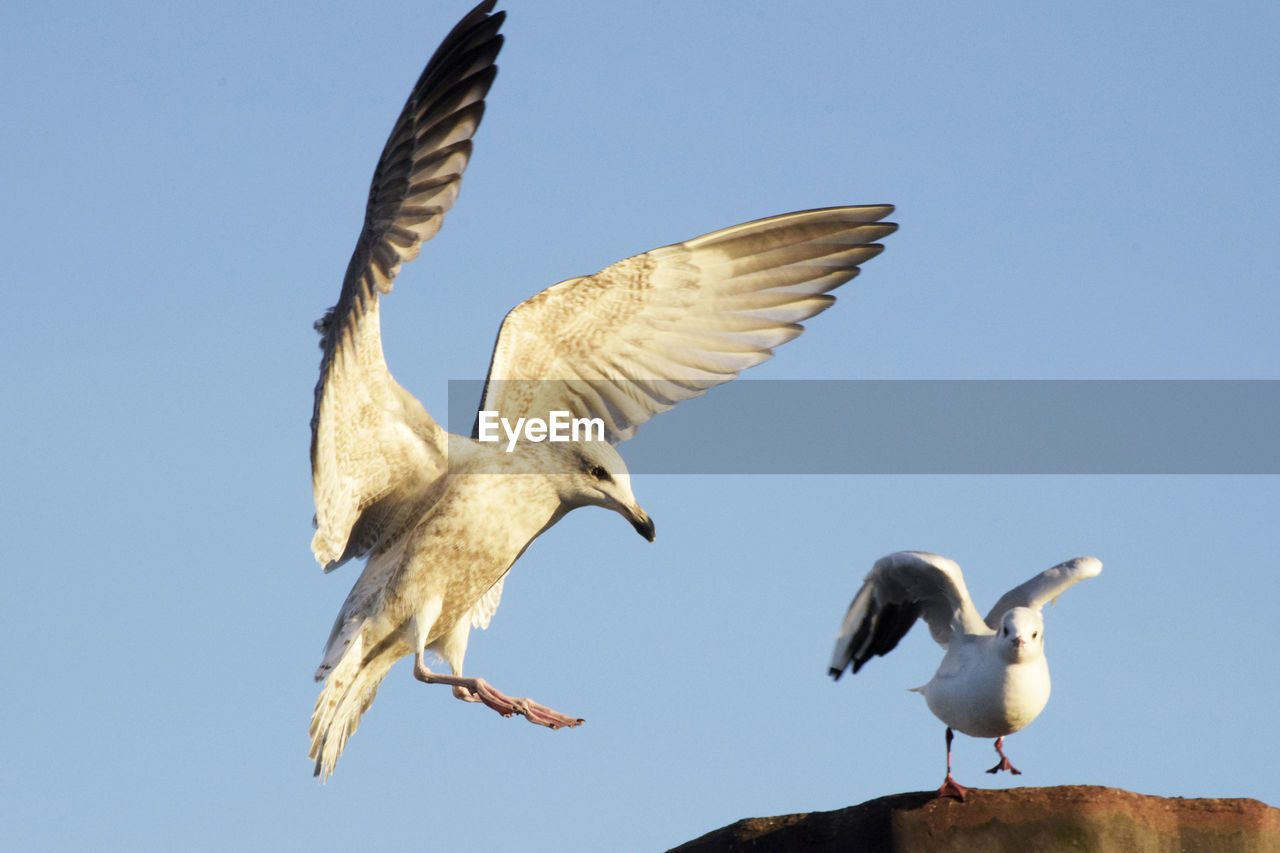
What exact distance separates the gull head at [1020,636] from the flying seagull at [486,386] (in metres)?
2.26

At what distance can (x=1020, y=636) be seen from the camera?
27.8 feet

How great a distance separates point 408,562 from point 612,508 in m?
1.27

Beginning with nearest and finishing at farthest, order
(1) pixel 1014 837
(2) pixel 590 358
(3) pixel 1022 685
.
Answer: (1) pixel 1014 837, (3) pixel 1022 685, (2) pixel 590 358

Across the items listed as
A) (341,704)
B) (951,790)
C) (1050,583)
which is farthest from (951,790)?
(341,704)

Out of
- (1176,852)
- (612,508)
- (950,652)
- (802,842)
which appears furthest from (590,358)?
(1176,852)

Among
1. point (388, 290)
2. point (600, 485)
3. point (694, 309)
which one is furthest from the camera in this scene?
point (694, 309)

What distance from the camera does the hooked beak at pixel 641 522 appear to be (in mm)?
9742

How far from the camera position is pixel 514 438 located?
10.5 metres

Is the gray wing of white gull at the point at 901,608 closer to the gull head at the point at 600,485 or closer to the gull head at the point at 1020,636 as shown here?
the gull head at the point at 1020,636

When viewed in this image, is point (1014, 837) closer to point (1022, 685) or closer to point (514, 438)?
point (1022, 685)

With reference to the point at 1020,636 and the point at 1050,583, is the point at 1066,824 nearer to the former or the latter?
the point at 1020,636

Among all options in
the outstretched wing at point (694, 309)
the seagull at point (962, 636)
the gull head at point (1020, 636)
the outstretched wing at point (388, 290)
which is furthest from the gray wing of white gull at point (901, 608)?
the outstretched wing at point (388, 290)

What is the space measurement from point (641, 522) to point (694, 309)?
2.23 m

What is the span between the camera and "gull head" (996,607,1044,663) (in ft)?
27.9
